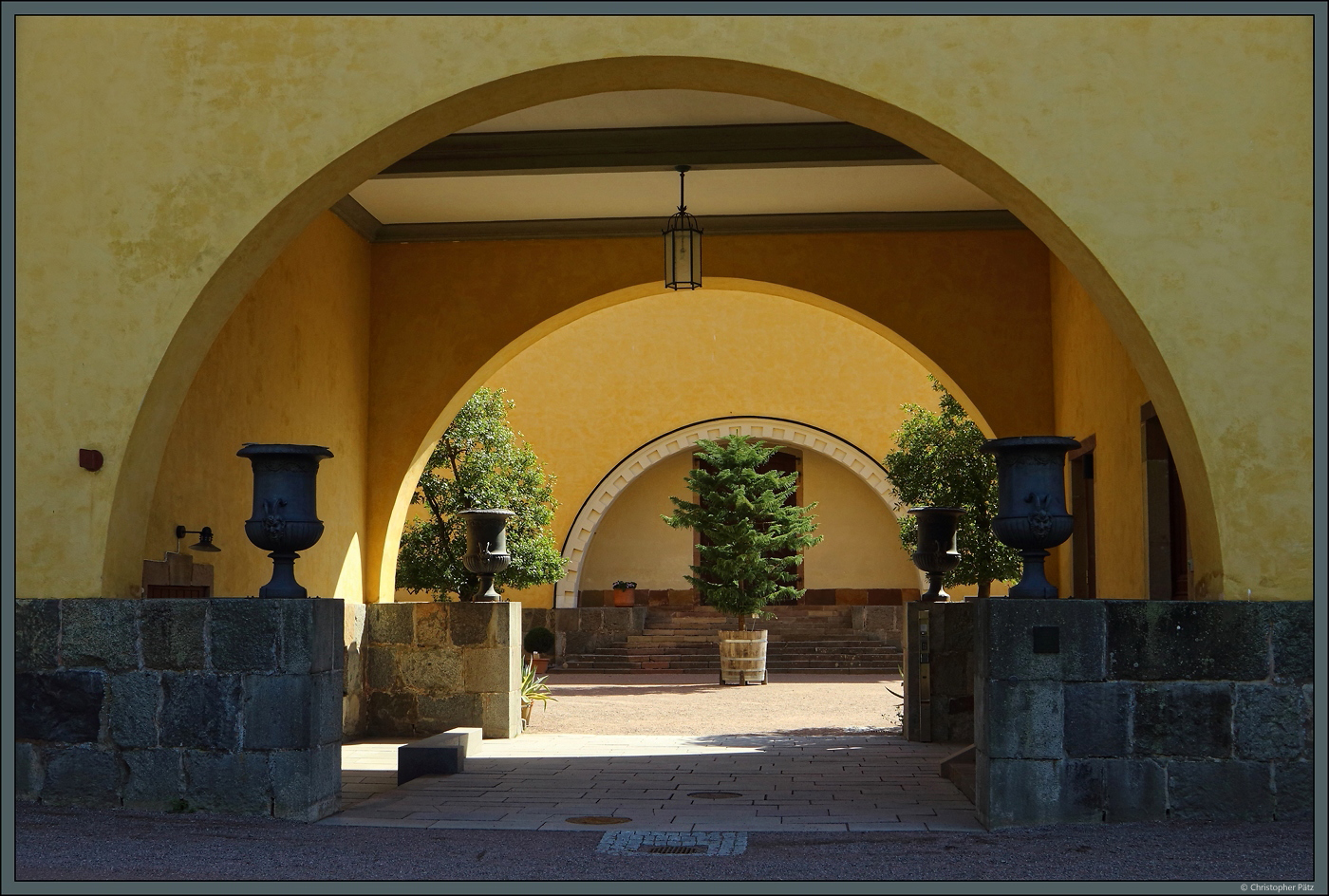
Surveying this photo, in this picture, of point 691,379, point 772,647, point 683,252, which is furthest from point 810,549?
point 683,252

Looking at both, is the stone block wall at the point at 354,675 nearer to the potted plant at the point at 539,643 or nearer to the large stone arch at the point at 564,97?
the large stone arch at the point at 564,97

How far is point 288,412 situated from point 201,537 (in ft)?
4.66

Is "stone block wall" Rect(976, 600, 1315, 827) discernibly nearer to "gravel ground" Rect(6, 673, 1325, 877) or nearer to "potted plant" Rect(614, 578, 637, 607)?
"gravel ground" Rect(6, 673, 1325, 877)

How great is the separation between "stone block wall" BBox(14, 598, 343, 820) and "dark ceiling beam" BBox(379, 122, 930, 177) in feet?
11.8

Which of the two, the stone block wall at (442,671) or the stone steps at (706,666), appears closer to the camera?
the stone block wall at (442,671)

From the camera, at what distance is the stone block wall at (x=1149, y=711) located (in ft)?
17.1

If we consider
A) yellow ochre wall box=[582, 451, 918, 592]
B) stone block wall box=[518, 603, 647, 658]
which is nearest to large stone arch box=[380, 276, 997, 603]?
stone block wall box=[518, 603, 647, 658]

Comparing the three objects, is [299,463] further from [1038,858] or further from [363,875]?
[1038,858]

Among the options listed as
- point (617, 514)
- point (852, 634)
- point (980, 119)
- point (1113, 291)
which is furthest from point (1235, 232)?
point (617, 514)

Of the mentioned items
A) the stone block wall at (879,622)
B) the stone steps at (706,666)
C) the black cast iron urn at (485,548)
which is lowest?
the stone steps at (706,666)

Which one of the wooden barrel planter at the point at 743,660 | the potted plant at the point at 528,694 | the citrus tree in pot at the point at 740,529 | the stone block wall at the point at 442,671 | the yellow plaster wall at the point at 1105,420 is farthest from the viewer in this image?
the citrus tree in pot at the point at 740,529

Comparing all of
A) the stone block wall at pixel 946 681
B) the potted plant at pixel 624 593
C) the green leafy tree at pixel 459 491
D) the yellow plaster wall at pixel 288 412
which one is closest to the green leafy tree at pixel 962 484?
the stone block wall at pixel 946 681

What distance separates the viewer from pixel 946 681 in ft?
30.4

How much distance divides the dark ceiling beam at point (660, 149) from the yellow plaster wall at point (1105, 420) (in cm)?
164
